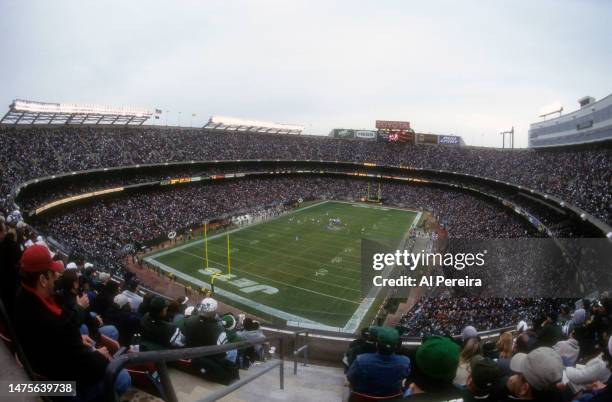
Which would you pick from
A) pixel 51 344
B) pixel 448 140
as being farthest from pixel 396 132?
pixel 51 344

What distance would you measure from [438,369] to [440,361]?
0.06 meters

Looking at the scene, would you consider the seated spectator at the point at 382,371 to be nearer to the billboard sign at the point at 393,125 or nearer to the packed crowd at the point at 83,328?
the packed crowd at the point at 83,328

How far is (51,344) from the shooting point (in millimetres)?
2791

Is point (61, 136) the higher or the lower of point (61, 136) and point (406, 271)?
the higher

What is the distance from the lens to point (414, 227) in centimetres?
4369

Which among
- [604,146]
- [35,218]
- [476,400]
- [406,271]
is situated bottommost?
[406,271]

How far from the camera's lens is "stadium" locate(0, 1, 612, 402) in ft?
9.96

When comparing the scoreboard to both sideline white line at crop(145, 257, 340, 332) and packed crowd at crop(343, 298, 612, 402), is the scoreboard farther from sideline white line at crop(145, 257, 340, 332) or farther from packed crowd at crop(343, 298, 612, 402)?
packed crowd at crop(343, 298, 612, 402)

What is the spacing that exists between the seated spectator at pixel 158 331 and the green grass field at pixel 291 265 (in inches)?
644

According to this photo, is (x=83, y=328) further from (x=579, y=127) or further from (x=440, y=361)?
(x=579, y=127)

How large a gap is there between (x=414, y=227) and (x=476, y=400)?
42192mm

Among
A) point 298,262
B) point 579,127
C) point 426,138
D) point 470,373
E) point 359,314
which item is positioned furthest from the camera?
point 426,138

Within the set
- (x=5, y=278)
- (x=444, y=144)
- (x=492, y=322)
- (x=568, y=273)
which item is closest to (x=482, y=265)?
(x=568, y=273)

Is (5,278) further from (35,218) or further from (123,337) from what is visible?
(35,218)
